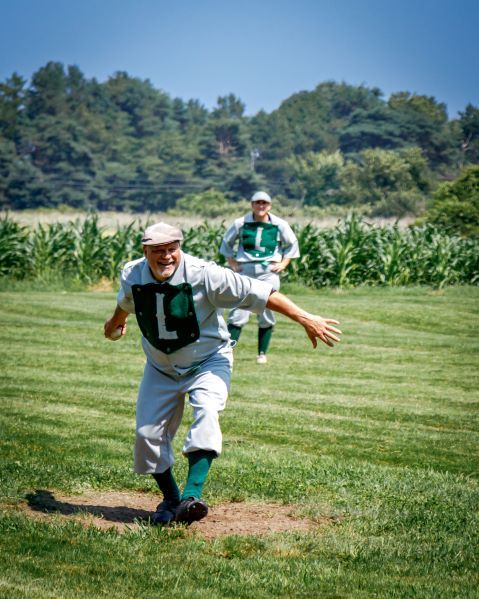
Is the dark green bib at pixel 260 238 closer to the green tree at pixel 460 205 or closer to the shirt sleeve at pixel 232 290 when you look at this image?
the shirt sleeve at pixel 232 290

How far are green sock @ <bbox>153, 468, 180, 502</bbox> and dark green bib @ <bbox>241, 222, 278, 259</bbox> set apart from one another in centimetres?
785

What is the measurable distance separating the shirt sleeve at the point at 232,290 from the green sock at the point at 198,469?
0.90 m

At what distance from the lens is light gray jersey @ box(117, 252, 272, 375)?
5.93 m

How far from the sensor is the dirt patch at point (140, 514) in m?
5.94

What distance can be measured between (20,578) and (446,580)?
6.93 feet

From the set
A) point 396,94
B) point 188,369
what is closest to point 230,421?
point 188,369

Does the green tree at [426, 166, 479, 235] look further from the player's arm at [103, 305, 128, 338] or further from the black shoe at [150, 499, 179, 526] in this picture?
the black shoe at [150, 499, 179, 526]

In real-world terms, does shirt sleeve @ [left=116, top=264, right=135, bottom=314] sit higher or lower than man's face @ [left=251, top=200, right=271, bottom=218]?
lower

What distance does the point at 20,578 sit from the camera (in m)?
4.79

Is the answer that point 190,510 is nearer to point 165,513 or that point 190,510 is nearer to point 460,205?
point 165,513

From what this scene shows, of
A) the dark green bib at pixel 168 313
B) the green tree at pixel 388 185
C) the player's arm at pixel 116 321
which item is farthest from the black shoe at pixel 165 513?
the green tree at pixel 388 185

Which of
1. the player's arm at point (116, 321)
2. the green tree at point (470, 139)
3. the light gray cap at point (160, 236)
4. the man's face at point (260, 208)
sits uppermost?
the green tree at point (470, 139)

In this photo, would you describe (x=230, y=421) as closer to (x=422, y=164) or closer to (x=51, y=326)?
(x=51, y=326)

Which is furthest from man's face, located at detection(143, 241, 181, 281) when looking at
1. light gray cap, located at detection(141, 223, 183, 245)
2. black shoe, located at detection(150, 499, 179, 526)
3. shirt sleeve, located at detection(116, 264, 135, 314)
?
black shoe, located at detection(150, 499, 179, 526)
